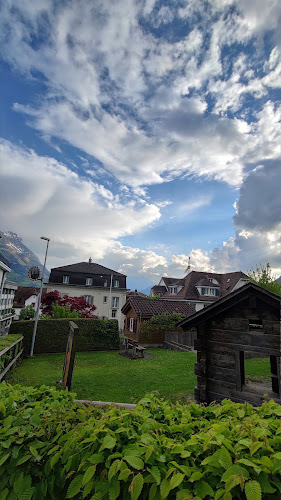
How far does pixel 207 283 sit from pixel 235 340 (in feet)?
118

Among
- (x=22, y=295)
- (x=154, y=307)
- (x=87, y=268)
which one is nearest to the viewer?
(x=154, y=307)

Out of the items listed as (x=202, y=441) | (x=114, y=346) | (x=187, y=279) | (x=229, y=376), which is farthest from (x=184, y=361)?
(x=187, y=279)

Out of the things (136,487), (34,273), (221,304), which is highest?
(34,273)

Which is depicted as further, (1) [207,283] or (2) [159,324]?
(1) [207,283]

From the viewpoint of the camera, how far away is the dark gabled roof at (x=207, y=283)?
41.7 metres

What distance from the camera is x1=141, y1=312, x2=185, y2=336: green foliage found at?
2658 centimetres

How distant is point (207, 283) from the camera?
4319 centimetres

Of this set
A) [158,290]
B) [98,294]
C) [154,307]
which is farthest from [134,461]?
[158,290]

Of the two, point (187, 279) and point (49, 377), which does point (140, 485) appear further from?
point (187, 279)

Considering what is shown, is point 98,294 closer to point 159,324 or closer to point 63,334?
point 159,324

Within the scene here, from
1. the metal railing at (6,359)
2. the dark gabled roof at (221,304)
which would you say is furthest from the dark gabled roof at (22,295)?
the dark gabled roof at (221,304)

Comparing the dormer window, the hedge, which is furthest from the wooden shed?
the dormer window

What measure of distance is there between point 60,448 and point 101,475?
0.62 metres

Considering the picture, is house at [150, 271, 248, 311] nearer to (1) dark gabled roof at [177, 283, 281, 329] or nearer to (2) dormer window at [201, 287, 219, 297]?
(2) dormer window at [201, 287, 219, 297]
